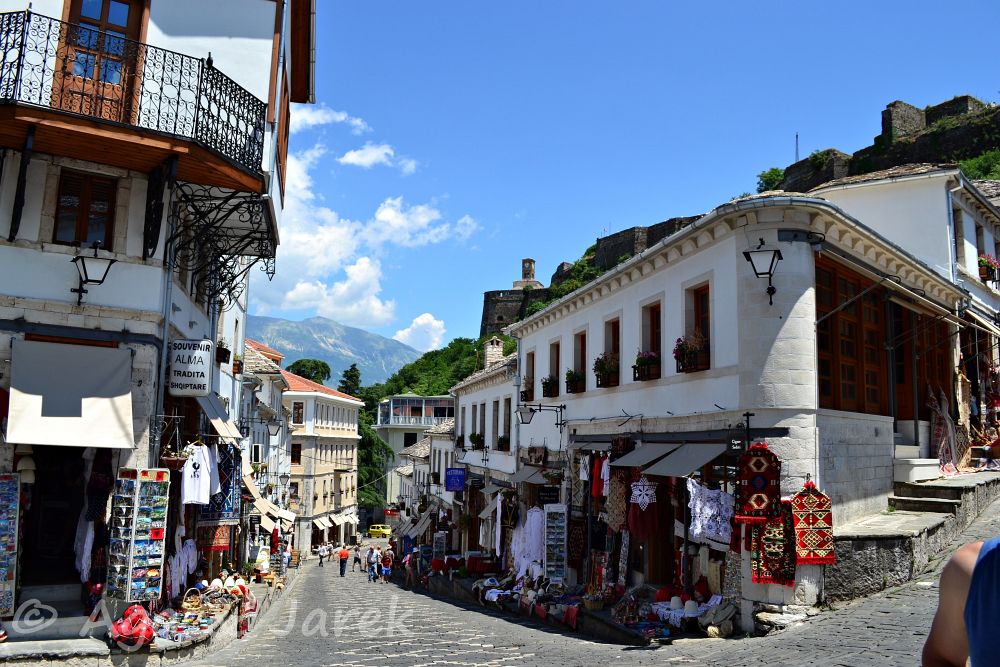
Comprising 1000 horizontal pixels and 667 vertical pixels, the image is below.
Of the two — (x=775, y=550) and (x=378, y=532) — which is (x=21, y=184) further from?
(x=378, y=532)

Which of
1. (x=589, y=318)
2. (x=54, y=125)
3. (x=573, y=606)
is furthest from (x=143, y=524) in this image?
(x=589, y=318)

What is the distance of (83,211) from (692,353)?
959cm

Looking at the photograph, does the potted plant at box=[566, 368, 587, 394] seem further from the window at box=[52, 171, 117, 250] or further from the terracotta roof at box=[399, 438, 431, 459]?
the terracotta roof at box=[399, 438, 431, 459]

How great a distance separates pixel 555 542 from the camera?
1688 cm

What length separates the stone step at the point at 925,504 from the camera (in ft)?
41.7

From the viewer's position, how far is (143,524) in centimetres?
1055

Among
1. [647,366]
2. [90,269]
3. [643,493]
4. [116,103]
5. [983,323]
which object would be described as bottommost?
[643,493]

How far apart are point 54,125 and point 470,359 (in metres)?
75.9

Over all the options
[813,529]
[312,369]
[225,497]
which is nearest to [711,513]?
[813,529]

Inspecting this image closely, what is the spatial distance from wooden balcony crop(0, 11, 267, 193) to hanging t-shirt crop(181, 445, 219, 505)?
4.27 meters

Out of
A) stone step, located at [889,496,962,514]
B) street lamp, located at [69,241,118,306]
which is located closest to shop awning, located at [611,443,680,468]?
stone step, located at [889,496,962,514]

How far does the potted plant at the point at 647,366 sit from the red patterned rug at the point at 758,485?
3411 millimetres

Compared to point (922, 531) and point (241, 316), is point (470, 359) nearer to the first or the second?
point (241, 316)

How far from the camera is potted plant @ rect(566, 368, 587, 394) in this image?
17.6 metres
